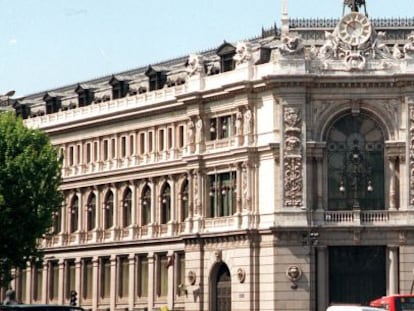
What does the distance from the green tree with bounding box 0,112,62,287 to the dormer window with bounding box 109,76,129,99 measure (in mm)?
18250

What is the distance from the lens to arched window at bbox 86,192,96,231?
139 m

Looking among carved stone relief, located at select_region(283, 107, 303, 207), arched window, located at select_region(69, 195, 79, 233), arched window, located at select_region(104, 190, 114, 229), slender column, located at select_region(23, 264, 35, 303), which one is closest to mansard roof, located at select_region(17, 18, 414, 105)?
carved stone relief, located at select_region(283, 107, 303, 207)

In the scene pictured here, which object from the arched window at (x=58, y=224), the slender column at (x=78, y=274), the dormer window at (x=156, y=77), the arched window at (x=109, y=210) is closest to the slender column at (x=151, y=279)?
the arched window at (x=109, y=210)

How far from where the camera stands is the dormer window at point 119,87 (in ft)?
449

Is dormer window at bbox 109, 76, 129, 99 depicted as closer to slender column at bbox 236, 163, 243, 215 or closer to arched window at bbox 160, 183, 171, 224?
arched window at bbox 160, 183, 171, 224

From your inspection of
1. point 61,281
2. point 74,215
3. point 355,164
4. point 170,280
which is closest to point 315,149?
point 355,164

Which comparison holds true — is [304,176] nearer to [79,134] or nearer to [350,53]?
[350,53]

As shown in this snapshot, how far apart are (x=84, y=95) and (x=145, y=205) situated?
1377 centimetres

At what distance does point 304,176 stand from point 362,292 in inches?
346

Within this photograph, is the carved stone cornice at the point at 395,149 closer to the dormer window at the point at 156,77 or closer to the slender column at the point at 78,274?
the dormer window at the point at 156,77

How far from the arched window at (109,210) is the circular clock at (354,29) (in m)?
29.0

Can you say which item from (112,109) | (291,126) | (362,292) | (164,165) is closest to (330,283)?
(362,292)

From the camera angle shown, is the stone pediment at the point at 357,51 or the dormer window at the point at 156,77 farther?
the dormer window at the point at 156,77

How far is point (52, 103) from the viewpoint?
147m
